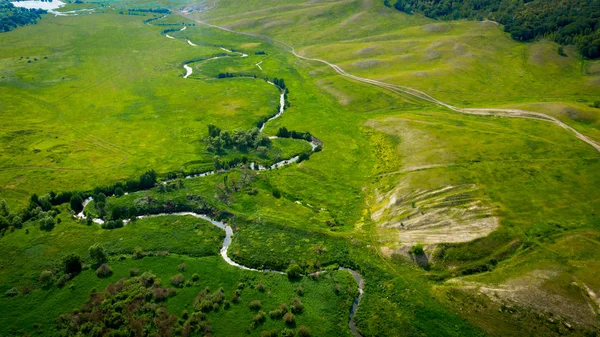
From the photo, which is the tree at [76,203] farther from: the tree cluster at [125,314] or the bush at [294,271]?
the bush at [294,271]

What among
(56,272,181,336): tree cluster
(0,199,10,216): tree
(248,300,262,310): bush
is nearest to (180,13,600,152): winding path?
(248,300,262,310): bush

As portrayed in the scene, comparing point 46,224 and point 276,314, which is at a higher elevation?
point 46,224

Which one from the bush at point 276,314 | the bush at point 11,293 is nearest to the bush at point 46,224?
the bush at point 11,293

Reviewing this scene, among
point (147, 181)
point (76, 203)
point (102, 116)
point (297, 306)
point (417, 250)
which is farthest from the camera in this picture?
point (102, 116)

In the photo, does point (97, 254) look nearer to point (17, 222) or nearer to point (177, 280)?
point (177, 280)

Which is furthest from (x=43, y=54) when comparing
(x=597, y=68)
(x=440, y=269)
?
(x=597, y=68)

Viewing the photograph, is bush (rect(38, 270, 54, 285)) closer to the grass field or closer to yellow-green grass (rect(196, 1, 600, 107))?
the grass field

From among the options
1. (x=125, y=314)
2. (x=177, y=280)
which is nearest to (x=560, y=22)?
(x=177, y=280)
